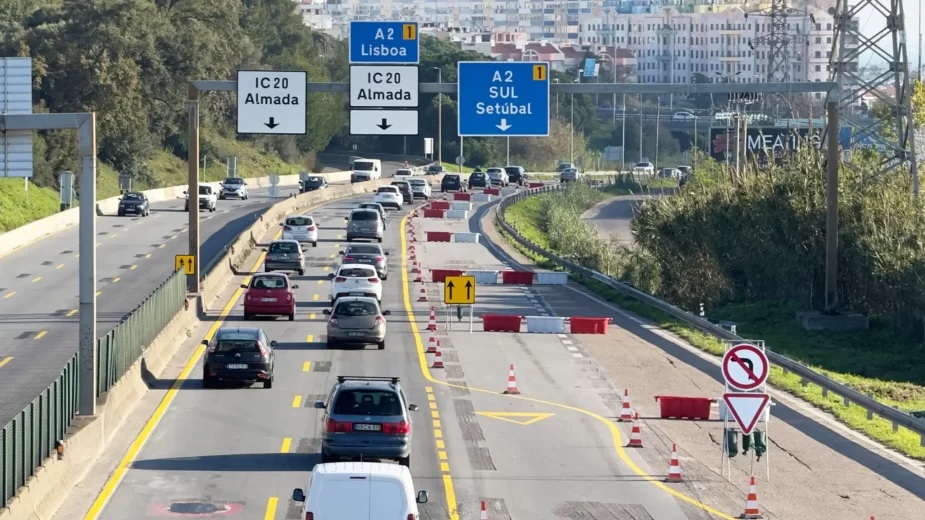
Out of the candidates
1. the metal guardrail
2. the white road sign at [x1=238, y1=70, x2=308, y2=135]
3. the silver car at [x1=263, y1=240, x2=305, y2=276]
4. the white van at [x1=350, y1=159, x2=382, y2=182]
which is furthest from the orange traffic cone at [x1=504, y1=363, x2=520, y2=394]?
the white van at [x1=350, y1=159, x2=382, y2=182]

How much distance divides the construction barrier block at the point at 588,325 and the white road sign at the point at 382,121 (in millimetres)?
10110

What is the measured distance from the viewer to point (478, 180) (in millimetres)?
118812

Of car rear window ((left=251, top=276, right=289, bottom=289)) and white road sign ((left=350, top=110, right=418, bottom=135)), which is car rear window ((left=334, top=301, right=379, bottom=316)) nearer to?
white road sign ((left=350, top=110, right=418, bottom=135))

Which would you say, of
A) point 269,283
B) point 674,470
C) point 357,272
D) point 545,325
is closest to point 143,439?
point 674,470

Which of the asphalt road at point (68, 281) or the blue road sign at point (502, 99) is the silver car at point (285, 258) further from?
the blue road sign at point (502, 99)

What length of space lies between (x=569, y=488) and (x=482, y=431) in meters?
5.29

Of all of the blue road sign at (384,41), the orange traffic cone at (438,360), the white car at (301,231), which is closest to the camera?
the orange traffic cone at (438,360)

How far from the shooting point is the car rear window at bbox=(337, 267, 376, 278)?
50062 mm

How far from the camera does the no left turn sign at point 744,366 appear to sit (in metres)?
21.7

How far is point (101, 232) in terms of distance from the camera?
7419 cm

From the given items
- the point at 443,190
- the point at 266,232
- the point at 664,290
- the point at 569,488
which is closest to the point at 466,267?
the point at 664,290

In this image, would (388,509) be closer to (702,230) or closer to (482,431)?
(482,431)

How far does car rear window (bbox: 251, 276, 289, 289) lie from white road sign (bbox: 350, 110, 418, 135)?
10.2 metres

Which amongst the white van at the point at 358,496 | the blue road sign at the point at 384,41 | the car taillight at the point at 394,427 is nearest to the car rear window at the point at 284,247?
the blue road sign at the point at 384,41
